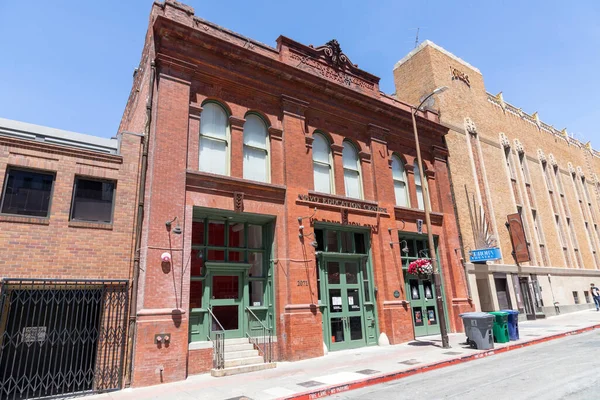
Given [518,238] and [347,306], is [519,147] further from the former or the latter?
[347,306]

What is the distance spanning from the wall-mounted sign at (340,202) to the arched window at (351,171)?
2.25 ft

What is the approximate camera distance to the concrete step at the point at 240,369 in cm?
1002

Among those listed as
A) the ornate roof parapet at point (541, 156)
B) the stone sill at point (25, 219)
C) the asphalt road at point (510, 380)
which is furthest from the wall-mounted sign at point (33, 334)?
the ornate roof parapet at point (541, 156)

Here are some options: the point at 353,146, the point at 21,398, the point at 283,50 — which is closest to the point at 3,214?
the point at 21,398

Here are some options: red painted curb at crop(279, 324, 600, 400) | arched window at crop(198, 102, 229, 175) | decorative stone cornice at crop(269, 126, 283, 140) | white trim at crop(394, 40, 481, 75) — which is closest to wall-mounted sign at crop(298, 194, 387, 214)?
decorative stone cornice at crop(269, 126, 283, 140)

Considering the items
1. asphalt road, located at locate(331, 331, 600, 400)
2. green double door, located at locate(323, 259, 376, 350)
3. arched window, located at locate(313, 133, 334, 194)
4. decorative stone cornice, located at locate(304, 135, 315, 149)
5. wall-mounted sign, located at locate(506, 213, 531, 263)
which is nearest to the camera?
asphalt road, located at locate(331, 331, 600, 400)

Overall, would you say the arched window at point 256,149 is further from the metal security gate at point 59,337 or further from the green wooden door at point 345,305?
the metal security gate at point 59,337

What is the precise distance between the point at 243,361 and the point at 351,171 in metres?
9.35

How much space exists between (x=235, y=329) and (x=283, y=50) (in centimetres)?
1122

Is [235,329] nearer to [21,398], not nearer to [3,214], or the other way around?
[21,398]

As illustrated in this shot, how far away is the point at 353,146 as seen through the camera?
1711 centimetres

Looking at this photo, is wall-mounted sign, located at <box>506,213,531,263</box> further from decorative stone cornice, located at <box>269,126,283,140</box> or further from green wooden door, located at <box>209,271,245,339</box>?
green wooden door, located at <box>209,271,245,339</box>

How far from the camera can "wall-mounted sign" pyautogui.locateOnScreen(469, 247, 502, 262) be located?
18634 millimetres

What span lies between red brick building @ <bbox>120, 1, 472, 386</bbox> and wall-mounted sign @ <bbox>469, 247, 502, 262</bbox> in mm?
1998
